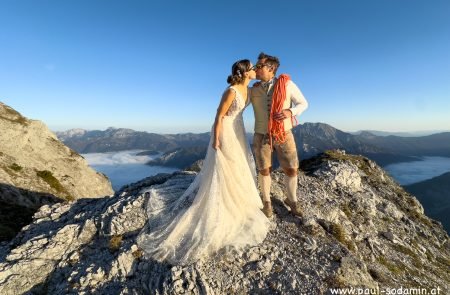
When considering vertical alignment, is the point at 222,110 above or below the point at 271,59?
below

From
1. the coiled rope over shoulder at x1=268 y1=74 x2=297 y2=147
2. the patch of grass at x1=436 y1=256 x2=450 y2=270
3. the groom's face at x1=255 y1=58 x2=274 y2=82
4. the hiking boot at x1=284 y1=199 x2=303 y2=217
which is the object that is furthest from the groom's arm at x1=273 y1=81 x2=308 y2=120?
the patch of grass at x1=436 y1=256 x2=450 y2=270

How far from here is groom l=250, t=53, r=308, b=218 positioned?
9.07 m

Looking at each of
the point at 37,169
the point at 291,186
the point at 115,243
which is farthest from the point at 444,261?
the point at 37,169

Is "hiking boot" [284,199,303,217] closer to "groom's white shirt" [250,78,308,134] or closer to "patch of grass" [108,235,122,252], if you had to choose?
"groom's white shirt" [250,78,308,134]

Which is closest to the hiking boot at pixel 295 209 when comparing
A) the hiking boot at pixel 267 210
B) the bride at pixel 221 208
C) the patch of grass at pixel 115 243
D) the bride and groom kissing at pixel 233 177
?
the hiking boot at pixel 267 210

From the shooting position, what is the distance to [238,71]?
8.75m

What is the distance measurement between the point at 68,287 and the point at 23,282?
1.72m

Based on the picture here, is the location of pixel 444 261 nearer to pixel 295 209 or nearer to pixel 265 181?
pixel 295 209

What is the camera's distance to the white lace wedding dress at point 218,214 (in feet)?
28.6

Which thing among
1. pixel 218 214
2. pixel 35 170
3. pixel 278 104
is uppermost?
pixel 278 104

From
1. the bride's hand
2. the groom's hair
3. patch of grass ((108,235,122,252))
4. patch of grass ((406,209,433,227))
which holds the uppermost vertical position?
the groom's hair

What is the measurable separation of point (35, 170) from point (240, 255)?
36.8 meters

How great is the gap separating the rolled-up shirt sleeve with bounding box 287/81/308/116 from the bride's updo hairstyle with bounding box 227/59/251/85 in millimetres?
1480

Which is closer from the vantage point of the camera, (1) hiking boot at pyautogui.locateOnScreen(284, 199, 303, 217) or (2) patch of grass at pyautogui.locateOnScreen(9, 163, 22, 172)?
(1) hiking boot at pyautogui.locateOnScreen(284, 199, 303, 217)
